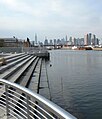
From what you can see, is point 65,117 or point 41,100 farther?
point 41,100

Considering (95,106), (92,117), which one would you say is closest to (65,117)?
(92,117)

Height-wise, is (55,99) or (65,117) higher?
(65,117)

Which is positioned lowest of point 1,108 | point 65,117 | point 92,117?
point 92,117

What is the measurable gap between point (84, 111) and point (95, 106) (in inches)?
62.1

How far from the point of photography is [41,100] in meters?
3.68

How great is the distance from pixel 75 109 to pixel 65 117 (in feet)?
42.8

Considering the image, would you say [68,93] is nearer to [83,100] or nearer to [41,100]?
[83,100]

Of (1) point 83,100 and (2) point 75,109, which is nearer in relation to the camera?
(2) point 75,109

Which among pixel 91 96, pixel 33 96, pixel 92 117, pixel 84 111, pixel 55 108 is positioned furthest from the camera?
pixel 91 96

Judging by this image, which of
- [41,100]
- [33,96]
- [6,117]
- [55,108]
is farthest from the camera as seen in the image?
[6,117]

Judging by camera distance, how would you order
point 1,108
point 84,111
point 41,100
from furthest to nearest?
1. point 84,111
2. point 1,108
3. point 41,100

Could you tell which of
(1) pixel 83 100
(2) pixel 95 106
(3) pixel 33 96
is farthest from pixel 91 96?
(3) pixel 33 96

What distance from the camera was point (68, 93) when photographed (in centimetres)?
2055

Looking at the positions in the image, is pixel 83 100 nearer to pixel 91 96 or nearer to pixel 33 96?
pixel 91 96
